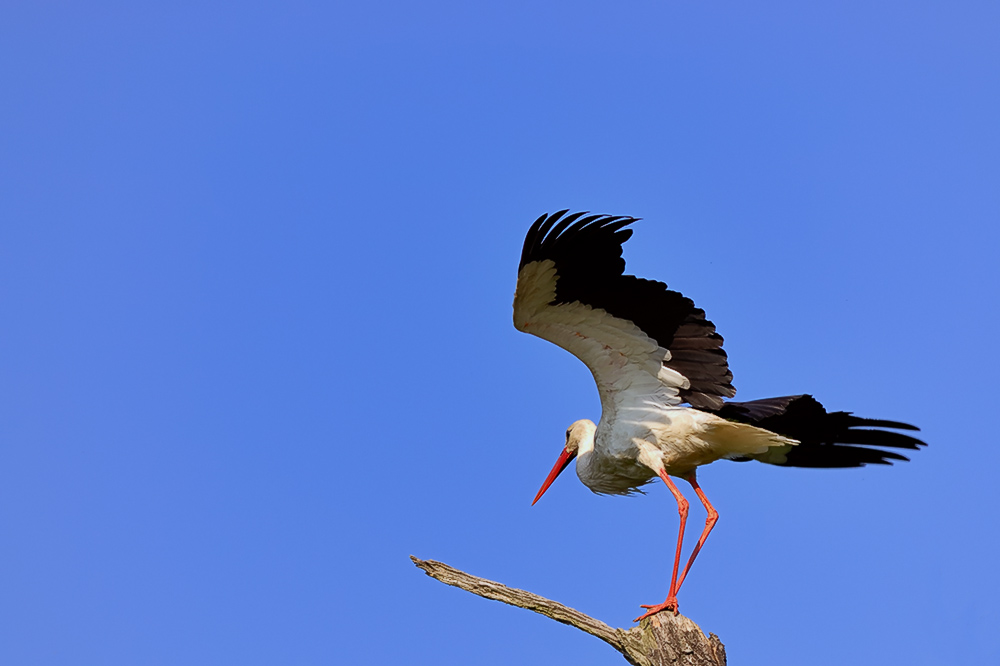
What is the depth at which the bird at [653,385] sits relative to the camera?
296 inches

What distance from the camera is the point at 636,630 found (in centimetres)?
662

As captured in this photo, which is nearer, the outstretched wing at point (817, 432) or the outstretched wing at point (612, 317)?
the outstretched wing at point (612, 317)

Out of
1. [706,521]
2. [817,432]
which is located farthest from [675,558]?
[817,432]

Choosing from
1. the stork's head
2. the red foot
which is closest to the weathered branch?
the red foot

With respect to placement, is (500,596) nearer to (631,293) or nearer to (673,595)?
(673,595)

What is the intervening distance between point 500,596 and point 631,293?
260 cm

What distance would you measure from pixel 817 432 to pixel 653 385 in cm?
169

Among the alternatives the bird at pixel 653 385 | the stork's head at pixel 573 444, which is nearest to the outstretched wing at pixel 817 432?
the bird at pixel 653 385

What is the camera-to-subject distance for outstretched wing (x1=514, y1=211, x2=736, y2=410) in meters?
7.42

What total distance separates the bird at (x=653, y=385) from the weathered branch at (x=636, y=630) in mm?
512

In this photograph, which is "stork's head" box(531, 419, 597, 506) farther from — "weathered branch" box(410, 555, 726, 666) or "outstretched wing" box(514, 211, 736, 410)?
"weathered branch" box(410, 555, 726, 666)

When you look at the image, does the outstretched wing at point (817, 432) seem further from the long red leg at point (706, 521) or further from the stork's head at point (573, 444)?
the stork's head at point (573, 444)

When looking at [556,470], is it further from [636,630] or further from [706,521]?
[636,630]

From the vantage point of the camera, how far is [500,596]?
676 centimetres
